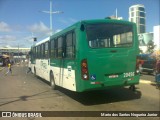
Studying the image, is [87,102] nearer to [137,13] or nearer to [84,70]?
[84,70]

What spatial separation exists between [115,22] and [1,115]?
5.31 m

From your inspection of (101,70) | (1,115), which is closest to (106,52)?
(101,70)

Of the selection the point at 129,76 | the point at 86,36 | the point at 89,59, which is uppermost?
the point at 86,36

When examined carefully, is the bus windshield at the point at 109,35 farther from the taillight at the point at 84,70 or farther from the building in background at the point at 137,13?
the building in background at the point at 137,13

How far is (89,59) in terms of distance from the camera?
10008mm

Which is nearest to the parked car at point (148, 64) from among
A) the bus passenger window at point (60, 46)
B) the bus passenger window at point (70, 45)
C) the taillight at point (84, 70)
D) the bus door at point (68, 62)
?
the bus passenger window at point (60, 46)

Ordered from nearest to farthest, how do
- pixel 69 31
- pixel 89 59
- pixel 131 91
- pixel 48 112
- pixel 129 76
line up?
1. pixel 48 112
2. pixel 89 59
3. pixel 129 76
4. pixel 69 31
5. pixel 131 91

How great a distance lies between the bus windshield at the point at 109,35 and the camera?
33.5 ft

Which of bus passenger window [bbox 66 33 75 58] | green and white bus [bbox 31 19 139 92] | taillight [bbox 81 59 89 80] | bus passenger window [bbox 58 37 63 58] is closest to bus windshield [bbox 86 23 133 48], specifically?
green and white bus [bbox 31 19 139 92]

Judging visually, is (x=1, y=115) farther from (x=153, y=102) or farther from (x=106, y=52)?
(x=153, y=102)

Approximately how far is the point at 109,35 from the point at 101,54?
0.84 meters

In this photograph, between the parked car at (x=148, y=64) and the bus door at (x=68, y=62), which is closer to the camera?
the bus door at (x=68, y=62)

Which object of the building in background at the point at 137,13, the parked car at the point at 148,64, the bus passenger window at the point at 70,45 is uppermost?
the building in background at the point at 137,13

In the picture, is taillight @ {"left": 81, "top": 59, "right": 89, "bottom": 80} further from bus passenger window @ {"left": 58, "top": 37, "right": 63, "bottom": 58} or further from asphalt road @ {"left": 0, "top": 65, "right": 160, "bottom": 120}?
bus passenger window @ {"left": 58, "top": 37, "right": 63, "bottom": 58}
